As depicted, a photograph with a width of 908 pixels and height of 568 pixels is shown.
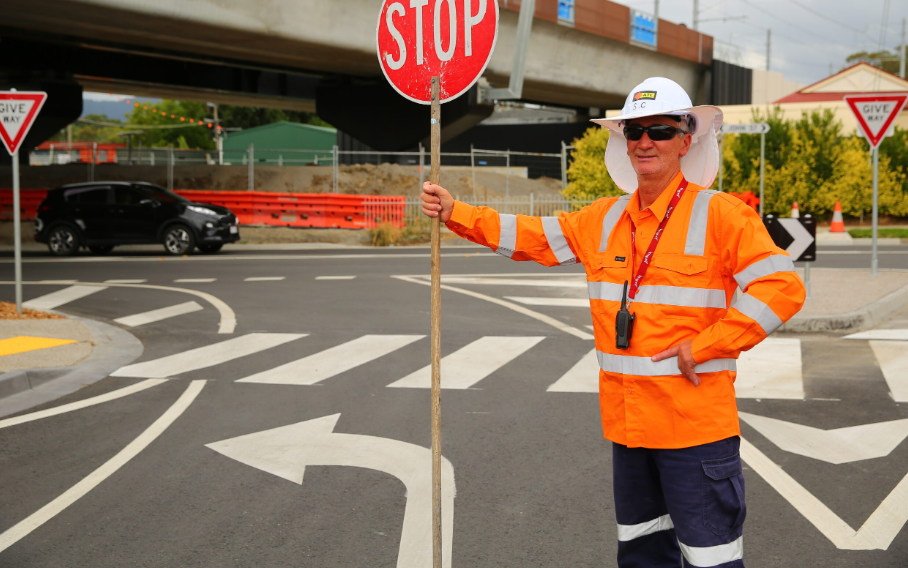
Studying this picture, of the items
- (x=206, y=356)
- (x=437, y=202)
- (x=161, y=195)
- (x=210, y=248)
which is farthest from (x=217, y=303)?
(x=437, y=202)

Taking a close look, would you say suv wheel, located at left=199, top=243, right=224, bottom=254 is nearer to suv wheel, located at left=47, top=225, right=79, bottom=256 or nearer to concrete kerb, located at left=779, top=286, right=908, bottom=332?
suv wheel, located at left=47, top=225, right=79, bottom=256

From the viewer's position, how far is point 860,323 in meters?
10.9

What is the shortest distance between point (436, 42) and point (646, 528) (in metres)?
2.08

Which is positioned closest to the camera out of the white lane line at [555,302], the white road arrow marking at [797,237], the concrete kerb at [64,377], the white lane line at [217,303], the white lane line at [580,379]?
the concrete kerb at [64,377]

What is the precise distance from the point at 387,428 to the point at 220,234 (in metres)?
16.5

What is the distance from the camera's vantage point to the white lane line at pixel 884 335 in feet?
33.0

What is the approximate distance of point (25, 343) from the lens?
9375 millimetres

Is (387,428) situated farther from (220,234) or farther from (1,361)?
(220,234)

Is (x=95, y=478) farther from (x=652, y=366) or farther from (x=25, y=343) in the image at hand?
(x=25, y=343)

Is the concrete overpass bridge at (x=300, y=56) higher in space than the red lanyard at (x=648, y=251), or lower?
higher

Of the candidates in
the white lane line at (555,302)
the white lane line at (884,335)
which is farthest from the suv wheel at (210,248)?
the white lane line at (884,335)

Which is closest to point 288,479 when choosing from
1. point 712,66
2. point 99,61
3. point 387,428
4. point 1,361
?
point 387,428

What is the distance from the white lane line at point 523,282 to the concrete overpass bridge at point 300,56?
10712mm

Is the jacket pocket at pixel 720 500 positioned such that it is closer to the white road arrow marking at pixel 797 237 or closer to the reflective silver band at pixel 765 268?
the reflective silver band at pixel 765 268
